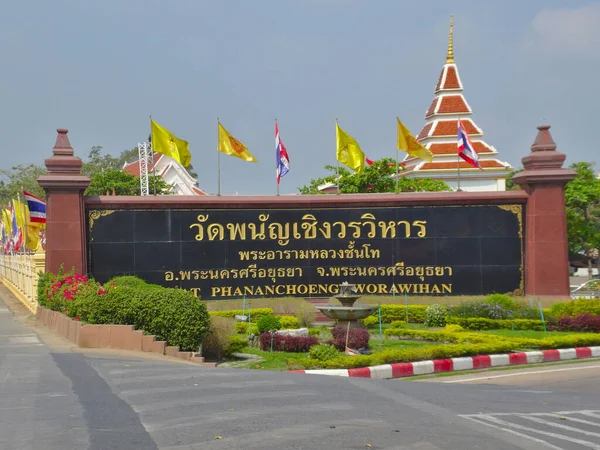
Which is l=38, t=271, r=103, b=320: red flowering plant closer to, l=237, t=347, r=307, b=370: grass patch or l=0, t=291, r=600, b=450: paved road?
l=237, t=347, r=307, b=370: grass patch

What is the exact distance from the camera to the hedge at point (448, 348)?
46.3 feet

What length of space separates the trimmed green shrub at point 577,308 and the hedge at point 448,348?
2386 mm

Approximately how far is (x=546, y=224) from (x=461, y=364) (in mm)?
8506

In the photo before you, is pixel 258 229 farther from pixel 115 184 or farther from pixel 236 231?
pixel 115 184

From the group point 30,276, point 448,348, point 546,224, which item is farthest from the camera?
point 30,276

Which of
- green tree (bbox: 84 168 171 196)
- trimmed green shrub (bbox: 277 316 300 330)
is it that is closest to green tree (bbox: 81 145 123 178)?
green tree (bbox: 84 168 171 196)

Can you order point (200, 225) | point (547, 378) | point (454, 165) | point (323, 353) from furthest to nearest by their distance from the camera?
point (454, 165)
point (200, 225)
point (323, 353)
point (547, 378)

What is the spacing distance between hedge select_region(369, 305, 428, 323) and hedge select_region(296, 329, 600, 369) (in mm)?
2493

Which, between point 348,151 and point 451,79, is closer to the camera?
point 348,151

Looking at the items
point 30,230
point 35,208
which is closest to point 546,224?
point 35,208

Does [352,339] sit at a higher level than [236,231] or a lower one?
lower

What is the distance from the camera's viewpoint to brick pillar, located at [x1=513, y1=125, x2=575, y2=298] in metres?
22.0

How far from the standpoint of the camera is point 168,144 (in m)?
23.7

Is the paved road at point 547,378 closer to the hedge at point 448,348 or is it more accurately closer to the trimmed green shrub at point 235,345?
the hedge at point 448,348
